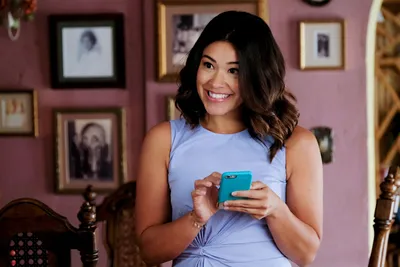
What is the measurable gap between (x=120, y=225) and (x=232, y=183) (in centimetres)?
90

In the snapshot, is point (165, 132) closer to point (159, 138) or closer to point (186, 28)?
point (159, 138)

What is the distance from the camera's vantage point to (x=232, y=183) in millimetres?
1235

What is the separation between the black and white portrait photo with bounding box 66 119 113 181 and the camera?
2.99 meters

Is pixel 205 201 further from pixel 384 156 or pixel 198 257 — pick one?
pixel 384 156

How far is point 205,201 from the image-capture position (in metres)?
1.29

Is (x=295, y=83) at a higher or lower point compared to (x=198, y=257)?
higher

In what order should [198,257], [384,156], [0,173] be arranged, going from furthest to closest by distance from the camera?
[384,156] < [0,173] < [198,257]

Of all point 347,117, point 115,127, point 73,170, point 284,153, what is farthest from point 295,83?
point 284,153

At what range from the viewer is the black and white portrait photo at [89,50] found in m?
2.97

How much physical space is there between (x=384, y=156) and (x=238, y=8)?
4.76 ft

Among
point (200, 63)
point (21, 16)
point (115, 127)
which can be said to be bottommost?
point (115, 127)

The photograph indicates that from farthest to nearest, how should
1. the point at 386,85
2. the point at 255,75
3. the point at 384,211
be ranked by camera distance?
1. the point at 386,85
2. the point at 384,211
3. the point at 255,75

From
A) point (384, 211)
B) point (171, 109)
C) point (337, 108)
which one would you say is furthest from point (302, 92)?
point (384, 211)

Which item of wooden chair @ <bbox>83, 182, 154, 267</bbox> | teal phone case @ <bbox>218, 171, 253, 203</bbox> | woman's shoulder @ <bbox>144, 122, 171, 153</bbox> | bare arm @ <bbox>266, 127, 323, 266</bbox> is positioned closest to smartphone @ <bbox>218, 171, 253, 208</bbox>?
teal phone case @ <bbox>218, 171, 253, 203</bbox>
